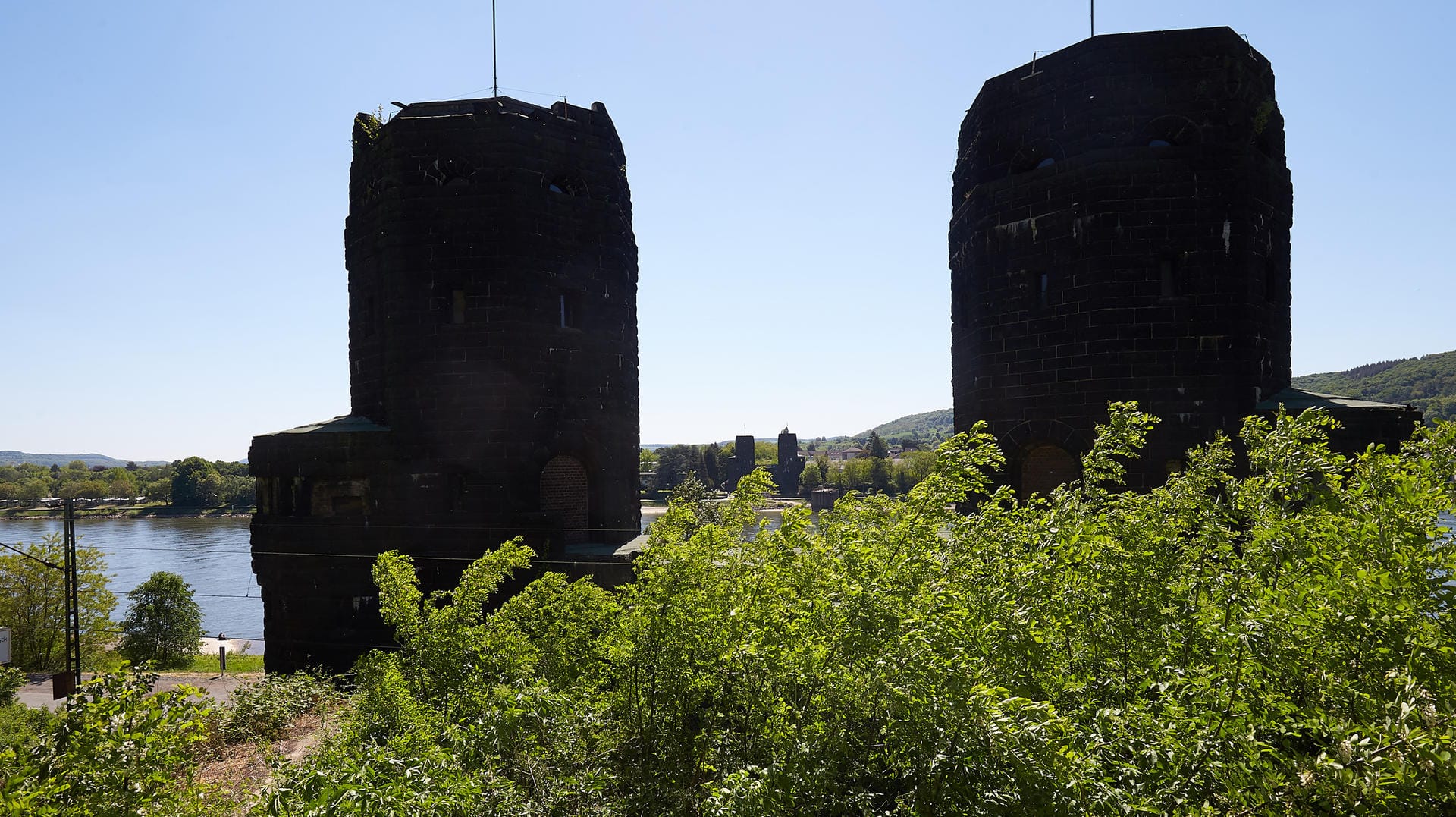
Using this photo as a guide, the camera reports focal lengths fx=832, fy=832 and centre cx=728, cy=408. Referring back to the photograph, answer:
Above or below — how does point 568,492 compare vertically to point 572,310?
below

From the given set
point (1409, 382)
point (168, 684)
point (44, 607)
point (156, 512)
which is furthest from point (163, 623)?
point (1409, 382)

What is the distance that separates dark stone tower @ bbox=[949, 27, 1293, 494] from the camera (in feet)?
39.3

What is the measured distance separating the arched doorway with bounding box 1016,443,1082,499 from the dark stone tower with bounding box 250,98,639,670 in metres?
6.94

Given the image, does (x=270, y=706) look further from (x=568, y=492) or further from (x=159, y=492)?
(x=159, y=492)

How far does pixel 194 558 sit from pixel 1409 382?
127304mm

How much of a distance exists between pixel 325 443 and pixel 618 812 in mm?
11154

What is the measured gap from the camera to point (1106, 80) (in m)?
12.2

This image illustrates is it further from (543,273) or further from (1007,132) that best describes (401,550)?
(1007,132)

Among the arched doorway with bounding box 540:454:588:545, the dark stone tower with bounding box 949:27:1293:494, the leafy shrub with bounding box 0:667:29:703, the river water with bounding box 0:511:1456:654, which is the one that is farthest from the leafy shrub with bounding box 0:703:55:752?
the dark stone tower with bounding box 949:27:1293:494

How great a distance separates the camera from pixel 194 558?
71.6 m

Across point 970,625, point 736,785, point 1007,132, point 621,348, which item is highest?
point 1007,132

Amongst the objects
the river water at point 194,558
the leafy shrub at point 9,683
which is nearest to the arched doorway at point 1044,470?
the leafy shrub at point 9,683

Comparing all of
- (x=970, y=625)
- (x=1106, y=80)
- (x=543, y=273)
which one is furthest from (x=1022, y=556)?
(x=543, y=273)

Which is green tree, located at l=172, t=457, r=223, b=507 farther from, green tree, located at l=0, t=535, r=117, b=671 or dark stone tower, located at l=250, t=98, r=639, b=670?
dark stone tower, located at l=250, t=98, r=639, b=670
